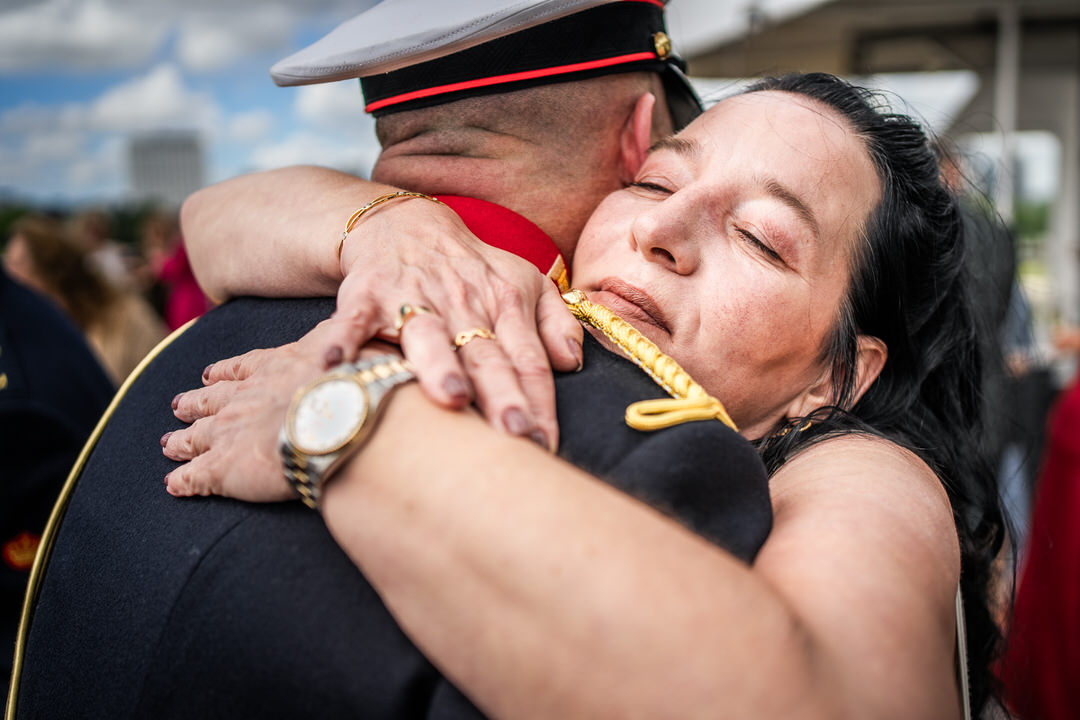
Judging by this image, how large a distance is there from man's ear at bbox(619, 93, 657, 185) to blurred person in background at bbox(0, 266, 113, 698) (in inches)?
72.3

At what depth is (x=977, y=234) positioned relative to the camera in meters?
2.12

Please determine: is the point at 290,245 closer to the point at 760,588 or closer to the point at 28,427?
the point at 760,588

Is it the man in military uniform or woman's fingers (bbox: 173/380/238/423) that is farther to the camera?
woman's fingers (bbox: 173/380/238/423)

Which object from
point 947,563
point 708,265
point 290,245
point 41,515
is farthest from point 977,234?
point 41,515

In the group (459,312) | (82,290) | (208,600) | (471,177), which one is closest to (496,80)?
(471,177)

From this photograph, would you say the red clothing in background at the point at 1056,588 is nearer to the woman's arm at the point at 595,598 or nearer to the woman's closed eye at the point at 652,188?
the woman's closed eye at the point at 652,188

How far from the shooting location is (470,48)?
136 centimetres

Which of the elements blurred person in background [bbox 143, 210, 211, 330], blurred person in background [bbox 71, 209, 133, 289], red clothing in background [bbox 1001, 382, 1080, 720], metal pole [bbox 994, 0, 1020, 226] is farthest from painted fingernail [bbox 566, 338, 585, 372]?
blurred person in background [bbox 71, 209, 133, 289]

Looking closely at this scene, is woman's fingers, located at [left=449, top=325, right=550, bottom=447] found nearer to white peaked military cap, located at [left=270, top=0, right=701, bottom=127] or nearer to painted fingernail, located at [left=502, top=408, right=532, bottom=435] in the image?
painted fingernail, located at [left=502, top=408, right=532, bottom=435]

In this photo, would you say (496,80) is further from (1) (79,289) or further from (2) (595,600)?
(1) (79,289)

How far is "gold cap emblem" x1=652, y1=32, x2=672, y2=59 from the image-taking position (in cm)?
159

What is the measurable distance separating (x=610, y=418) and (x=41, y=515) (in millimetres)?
1997

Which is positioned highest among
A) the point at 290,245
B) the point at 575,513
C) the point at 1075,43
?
the point at 290,245

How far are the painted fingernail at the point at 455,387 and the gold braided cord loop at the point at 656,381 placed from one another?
7.8 inches
